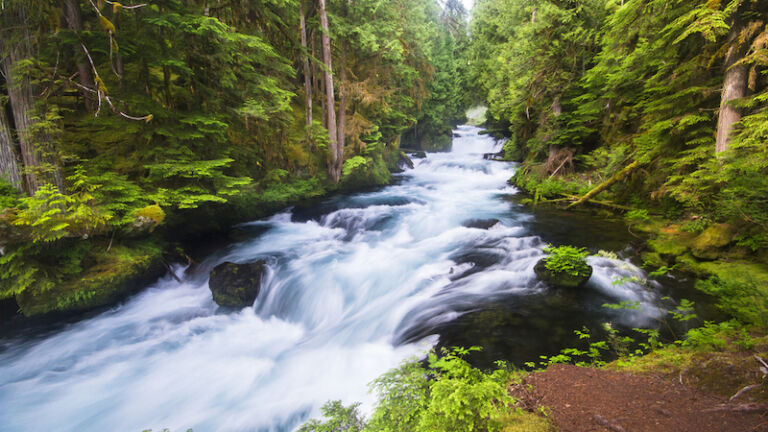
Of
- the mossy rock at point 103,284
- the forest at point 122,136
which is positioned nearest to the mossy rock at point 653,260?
the forest at point 122,136

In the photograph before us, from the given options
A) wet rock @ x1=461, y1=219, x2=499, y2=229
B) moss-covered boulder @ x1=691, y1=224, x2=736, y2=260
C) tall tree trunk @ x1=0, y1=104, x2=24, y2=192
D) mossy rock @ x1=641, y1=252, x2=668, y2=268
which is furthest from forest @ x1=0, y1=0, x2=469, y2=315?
moss-covered boulder @ x1=691, y1=224, x2=736, y2=260

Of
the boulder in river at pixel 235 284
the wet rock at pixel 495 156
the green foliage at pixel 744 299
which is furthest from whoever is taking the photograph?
the wet rock at pixel 495 156

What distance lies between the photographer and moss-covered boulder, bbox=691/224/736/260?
18.4 ft

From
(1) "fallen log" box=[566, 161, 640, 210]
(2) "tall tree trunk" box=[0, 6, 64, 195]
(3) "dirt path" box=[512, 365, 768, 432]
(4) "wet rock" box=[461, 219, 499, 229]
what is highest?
(2) "tall tree trunk" box=[0, 6, 64, 195]

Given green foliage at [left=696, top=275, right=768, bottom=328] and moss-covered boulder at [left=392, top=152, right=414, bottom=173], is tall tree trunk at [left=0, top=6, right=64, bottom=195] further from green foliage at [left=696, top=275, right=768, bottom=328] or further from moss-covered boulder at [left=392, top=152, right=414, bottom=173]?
moss-covered boulder at [left=392, top=152, right=414, bottom=173]

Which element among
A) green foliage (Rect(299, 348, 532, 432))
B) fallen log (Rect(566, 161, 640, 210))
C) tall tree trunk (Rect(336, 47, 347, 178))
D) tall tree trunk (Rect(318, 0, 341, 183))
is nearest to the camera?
green foliage (Rect(299, 348, 532, 432))

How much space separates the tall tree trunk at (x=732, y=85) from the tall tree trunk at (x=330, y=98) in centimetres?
1118

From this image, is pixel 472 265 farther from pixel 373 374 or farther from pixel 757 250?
pixel 757 250

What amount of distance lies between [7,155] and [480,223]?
35.5 ft

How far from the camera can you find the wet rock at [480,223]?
9.64 metres

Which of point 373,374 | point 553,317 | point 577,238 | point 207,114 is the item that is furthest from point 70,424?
point 577,238

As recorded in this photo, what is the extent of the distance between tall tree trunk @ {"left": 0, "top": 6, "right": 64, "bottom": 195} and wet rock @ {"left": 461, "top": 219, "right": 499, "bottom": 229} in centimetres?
995

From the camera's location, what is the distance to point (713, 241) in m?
5.73

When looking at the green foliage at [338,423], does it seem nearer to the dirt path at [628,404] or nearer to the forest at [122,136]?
the dirt path at [628,404]
